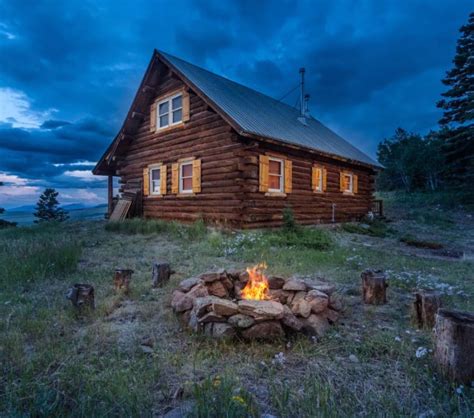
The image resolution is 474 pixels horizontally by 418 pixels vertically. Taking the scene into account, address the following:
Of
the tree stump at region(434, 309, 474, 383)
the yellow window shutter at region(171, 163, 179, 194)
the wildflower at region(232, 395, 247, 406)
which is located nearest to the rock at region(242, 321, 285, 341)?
the wildflower at region(232, 395, 247, 406)

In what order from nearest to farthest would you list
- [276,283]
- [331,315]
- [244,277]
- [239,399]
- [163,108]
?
[239,399] < [331,315] < [276,283] < [244,277] < [163,108]

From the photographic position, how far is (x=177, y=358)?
2842mm

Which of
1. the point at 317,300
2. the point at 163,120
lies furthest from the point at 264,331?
the point at 163,120

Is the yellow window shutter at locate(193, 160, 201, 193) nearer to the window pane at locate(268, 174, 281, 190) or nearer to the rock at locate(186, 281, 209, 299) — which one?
the window pane at locate(268, 174, 281, 190)

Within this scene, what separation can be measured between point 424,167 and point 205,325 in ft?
108

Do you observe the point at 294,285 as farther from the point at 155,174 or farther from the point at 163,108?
the point at 163,108

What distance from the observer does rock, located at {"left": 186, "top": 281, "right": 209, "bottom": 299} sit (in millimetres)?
Result: 3912

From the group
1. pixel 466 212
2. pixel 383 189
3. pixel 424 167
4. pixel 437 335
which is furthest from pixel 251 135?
pixel 383 189

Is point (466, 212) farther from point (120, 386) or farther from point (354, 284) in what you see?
point (120, 386)

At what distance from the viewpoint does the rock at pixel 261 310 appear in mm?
3230

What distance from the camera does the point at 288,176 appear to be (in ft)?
41.2

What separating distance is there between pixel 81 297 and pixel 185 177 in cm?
1016

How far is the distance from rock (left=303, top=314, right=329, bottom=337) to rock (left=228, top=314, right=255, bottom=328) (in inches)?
27.8

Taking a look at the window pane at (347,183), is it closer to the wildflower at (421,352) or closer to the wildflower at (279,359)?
the wildflower at (421,352)
